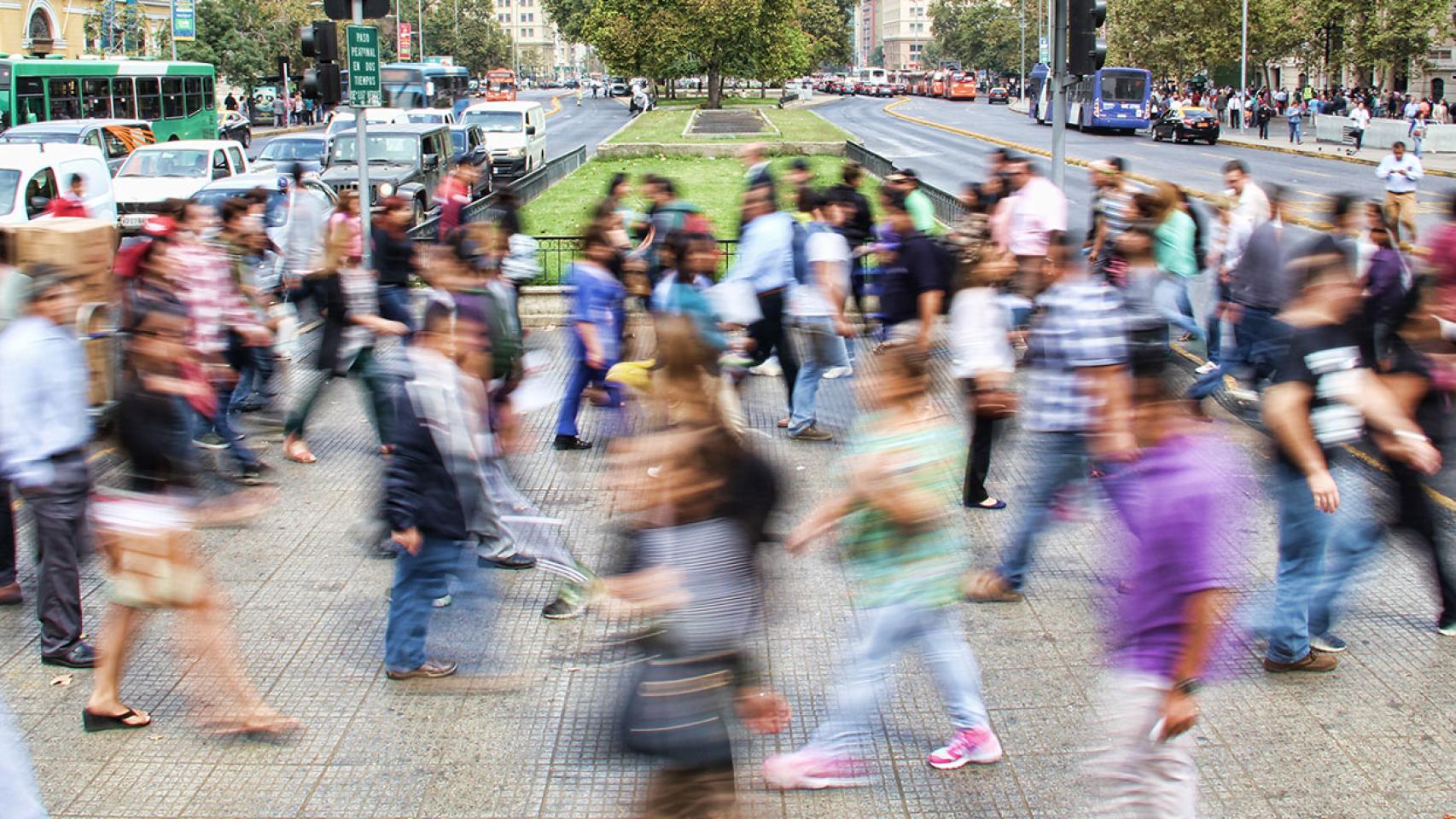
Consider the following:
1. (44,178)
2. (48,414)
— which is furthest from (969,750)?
(44,178)

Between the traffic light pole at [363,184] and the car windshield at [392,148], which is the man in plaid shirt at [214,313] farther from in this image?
the car windshield at [392,148]

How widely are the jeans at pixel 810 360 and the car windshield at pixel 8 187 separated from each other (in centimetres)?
1045

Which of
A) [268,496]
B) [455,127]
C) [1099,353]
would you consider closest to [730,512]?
[1099,353]

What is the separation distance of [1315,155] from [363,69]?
33.9 meters

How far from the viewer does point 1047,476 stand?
6945 mm

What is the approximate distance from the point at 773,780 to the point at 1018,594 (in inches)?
93.6

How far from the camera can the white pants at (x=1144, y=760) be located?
170 inches

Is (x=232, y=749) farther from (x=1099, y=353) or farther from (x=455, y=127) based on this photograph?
(x=455, y=127)

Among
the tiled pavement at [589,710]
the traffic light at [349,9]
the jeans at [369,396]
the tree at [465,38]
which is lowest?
the tiled pavement at [589,710]

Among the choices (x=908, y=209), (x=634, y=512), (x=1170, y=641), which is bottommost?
(x=1170, y=641)

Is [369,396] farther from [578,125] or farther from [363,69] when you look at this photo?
[578,125]

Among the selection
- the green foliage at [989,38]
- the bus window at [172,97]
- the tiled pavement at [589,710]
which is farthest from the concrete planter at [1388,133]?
the green foliage at [989,38]

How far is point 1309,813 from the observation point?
5055 millimetres

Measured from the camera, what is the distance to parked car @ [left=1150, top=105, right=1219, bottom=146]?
4594 cm
